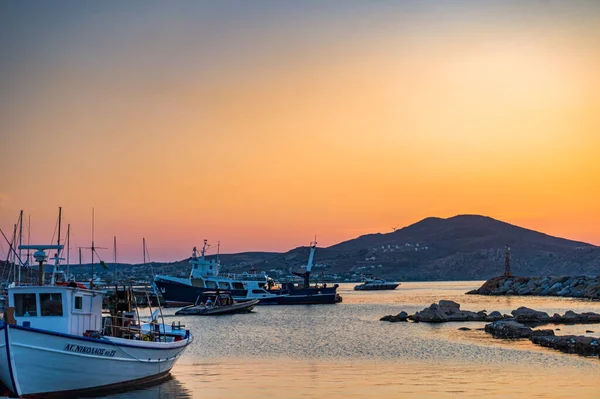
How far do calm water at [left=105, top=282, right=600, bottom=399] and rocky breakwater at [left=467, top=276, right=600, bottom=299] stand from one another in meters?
68.5

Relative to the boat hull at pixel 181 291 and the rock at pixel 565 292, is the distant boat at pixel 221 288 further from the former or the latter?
the rock at pixel 565 292

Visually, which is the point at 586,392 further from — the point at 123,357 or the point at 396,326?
the point at 396,326

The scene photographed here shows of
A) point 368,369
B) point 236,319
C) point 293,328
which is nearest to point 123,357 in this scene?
point 368,369

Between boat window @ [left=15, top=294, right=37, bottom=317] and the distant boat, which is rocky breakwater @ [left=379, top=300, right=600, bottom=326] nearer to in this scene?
the distant boat

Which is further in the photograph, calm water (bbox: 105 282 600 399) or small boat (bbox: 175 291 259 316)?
small boat (bbox: 175 291 259 316)

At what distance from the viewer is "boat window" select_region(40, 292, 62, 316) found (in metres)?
26.4

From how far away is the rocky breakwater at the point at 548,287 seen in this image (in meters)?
119

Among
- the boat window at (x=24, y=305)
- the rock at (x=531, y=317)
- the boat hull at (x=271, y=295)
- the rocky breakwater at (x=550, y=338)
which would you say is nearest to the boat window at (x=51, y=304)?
the boat window at (x=24, y=305)

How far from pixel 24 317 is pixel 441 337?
A: 32.5 metres

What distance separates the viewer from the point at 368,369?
34750 mm

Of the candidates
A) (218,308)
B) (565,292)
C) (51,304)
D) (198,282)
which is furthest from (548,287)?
(51,304)

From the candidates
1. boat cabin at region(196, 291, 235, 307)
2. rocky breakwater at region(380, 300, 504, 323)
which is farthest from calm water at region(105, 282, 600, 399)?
boat cabin at region(196, 291, 235, 307)

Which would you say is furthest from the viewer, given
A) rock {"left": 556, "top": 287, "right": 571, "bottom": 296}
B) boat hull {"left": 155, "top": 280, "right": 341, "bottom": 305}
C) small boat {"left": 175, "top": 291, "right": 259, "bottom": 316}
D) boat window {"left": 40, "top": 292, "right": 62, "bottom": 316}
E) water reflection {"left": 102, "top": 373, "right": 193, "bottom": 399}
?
rock {"left": 556, "top": 287, "right": 571, "bottom": 296}

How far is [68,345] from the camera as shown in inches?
988
